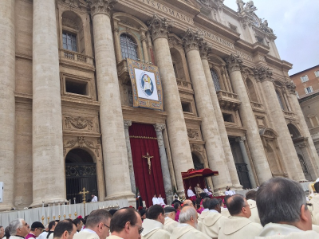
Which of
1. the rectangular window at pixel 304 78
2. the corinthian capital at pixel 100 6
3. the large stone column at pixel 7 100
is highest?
the rectangular window at pixel 304 78

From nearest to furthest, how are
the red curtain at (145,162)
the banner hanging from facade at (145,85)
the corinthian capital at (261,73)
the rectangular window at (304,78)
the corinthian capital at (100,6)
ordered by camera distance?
the red curtain at (145,162), the banner hanging from facade at (145,85), the corinthian capital at (100,6), the corinthian capital at (261,73), the rectangular window at (304,78)

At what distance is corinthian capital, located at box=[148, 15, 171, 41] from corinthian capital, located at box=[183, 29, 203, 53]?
2.78 meters

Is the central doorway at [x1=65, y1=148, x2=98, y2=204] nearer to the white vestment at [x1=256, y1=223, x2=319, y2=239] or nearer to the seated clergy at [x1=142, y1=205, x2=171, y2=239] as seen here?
the seated clergy at [x1=142, y1=205, x2=171, y2=239]

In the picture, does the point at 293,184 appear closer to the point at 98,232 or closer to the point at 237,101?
the point at 98,232

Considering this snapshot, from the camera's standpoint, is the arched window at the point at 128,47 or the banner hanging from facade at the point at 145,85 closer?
the banner hanging from facade at the point at 145,85

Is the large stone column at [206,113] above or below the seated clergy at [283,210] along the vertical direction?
above

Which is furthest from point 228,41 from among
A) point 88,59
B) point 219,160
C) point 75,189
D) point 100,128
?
point 75,189

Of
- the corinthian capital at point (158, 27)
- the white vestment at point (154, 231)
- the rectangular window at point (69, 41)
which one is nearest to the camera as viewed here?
the white vestment at point (154, 231)

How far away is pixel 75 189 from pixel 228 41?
21.9 metres

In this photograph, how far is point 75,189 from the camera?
13.9 meters

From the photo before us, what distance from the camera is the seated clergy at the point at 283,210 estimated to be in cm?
172

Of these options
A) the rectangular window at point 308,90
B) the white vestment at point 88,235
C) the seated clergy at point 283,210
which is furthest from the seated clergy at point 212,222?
the rectangular window at point 308,90

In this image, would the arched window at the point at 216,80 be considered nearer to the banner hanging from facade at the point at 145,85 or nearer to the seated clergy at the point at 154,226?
the banner hanging from facade at the point at 145,85

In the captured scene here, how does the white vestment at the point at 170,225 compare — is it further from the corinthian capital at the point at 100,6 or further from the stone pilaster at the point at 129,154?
the corinthian capital at the point at 100,6
